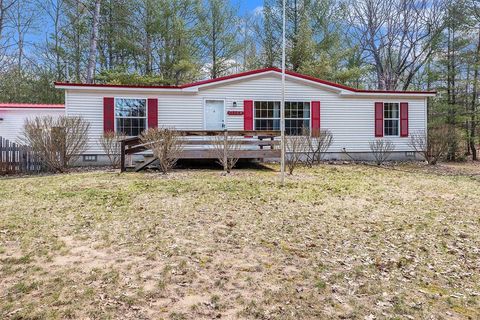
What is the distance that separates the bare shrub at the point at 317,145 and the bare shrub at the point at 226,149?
2943 millimetres

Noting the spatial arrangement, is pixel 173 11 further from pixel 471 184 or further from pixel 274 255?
pixel 274 255

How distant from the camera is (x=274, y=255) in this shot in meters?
3.53

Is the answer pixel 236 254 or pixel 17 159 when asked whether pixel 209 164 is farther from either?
pixel 236 254

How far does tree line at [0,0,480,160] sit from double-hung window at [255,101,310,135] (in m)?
7.34

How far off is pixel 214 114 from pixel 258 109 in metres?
1.74

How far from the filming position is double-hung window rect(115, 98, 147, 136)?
12062mm

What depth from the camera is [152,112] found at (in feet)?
40.2

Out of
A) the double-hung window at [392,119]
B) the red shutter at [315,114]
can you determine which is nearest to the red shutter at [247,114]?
the red shutter at [315,114]

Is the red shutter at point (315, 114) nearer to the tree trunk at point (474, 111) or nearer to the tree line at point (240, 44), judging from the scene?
the tree line at point (240, 44)

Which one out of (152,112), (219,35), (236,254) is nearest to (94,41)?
(152,112)

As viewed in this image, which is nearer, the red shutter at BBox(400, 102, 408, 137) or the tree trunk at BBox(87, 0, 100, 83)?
the red shutter at BBox(400, 102, 408, 137)

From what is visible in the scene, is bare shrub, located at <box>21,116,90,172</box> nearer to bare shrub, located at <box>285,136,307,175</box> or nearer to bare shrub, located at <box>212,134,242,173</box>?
bare shrub, located at <box>212,134,242,173</box>

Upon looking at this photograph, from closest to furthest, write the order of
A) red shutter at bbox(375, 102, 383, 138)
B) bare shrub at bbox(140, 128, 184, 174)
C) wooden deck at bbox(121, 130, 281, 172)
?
1. bare shrub at bbox(140, 128, 184, 174)
2. wooden deck at bbox(121, 130, 281, 172)
3. red shutter at bbox(375, 102, 383, 138)

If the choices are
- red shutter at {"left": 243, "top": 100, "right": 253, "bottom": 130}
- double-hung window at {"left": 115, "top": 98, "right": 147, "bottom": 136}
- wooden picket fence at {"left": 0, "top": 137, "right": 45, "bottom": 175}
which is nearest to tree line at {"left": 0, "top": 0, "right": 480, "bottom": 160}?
double-hung window at {"left": 115, "top": 98, "right": 147, "bottom": 136}
